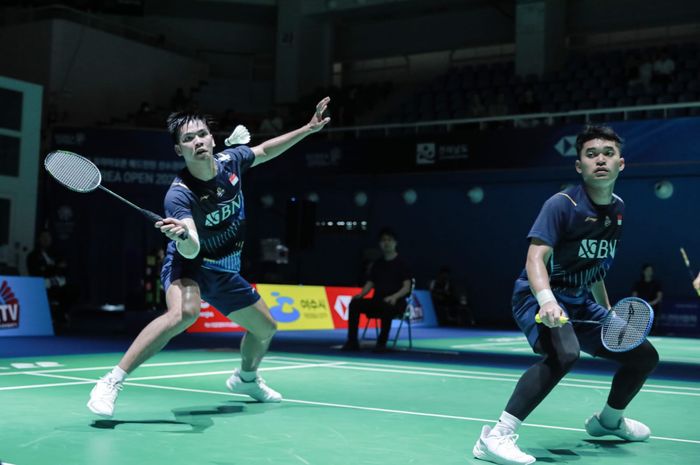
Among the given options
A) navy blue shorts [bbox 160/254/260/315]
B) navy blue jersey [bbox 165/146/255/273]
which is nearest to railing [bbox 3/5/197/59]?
navy blue jersey [bbox 165/146/255/273]

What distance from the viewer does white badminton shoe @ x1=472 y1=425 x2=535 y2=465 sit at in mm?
3930

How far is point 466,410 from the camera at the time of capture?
5.92 metres

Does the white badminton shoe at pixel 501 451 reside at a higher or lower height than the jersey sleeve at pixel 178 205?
lower

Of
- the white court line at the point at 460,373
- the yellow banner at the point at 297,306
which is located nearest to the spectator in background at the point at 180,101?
the yellow banner at the point at 297,306

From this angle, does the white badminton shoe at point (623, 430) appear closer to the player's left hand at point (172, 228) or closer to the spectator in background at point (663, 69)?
the player's left hand at point (172, 228)

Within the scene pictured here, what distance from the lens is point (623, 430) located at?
4699 mm

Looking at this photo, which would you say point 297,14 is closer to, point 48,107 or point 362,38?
point 362,38

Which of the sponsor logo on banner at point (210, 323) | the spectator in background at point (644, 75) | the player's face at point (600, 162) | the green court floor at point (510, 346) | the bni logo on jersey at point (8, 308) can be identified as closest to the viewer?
the player's face at point (600, 162)

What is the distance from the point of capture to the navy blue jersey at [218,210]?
5164 mm

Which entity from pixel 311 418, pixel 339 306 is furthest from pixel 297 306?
pixel 311 418

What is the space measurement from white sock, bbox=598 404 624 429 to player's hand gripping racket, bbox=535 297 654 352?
534 mm

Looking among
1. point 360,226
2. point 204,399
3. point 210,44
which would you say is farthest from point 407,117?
point 204,399

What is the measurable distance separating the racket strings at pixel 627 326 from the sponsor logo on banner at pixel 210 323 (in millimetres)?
9668

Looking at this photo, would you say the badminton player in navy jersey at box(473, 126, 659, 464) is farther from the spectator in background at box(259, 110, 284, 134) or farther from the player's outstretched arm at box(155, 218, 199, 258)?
the spectator in background at box(259, 110, 284, 134)
